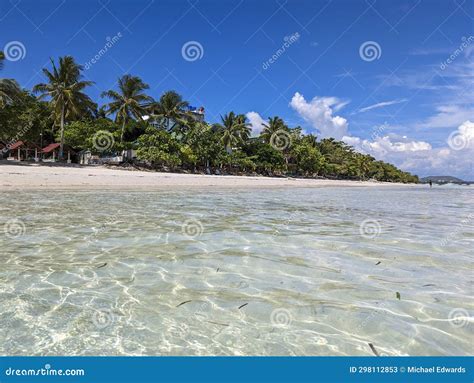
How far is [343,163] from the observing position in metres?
96.8

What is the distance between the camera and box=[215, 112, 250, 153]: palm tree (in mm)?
62775

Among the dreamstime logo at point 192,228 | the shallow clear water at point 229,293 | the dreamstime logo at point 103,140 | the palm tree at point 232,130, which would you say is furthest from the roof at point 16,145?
the dreamstime logo at point 192,228

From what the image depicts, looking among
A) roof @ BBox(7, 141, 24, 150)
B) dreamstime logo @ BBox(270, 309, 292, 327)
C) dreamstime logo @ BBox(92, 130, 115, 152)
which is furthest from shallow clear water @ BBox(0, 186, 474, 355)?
roof @ BBox(7, 141, 24, 150)

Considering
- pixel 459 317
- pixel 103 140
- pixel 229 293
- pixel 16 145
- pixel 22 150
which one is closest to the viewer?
pixel 459 317

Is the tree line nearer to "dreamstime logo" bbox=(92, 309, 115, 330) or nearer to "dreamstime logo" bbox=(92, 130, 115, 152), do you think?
"dreamstime logo" bbox=(92, 130, 115, 152)

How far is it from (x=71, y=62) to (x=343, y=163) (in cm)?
7215

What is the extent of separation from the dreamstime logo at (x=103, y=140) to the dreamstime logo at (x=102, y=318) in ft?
149

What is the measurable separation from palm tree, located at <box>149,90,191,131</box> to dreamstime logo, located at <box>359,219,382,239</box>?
4603 centimetres

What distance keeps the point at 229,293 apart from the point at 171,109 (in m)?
52.7

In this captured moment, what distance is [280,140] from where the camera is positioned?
72.2m

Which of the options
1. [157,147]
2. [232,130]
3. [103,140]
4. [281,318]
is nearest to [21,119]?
[103,140]

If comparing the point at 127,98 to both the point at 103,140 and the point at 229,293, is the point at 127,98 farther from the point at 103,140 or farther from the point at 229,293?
the point at 229,293
